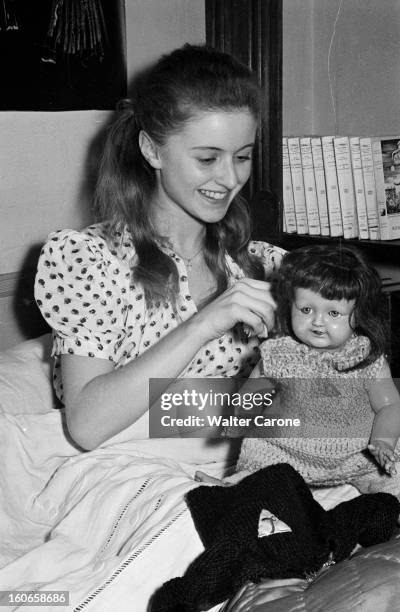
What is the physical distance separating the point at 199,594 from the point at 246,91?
2.67 feet

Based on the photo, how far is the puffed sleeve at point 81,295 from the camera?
1338 millimetres

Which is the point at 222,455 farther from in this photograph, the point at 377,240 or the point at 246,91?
the point at 377,240

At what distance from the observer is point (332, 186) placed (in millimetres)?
1935

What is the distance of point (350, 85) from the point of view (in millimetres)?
2188

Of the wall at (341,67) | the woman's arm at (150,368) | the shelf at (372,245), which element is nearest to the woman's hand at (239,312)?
the woman's arm at (150,368)

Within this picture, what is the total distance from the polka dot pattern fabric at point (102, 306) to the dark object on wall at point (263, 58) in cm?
61

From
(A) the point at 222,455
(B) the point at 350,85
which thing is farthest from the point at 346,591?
(B) the point at 350,85

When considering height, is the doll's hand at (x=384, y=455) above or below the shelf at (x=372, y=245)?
below

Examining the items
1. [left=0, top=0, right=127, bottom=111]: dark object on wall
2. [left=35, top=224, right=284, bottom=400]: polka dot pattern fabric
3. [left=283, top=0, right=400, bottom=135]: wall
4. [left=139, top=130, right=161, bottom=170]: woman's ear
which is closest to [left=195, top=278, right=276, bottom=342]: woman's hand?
[left=35, top=224, right=284, bottom=400]: polka dot pattern fabric

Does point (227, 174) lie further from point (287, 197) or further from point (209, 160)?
point (287, 197)

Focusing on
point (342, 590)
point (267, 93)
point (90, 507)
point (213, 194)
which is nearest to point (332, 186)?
point (267, 93)

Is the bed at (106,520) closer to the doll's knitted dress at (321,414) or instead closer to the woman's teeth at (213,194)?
the doll's knitted dress at (321,414)

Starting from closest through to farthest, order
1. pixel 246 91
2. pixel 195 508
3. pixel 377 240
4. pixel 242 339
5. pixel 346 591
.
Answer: pixel 346 591
pixel 195 508
pixel 246 91
pixel 242 339
pixel 377 240

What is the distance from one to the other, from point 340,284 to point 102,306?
→ 1.27 ft
